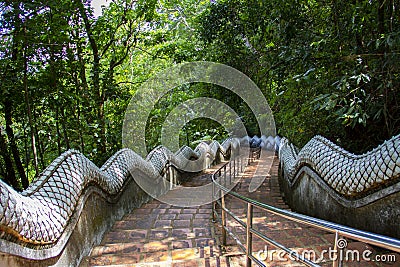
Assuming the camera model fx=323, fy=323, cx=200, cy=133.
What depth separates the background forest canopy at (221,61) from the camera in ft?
11.7

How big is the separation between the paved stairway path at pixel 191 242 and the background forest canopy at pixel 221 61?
4.15 feet

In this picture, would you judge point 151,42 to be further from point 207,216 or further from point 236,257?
point 236,257

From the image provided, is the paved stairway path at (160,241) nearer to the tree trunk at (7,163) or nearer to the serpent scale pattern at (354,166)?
the serpent scale pattern at (354,166)

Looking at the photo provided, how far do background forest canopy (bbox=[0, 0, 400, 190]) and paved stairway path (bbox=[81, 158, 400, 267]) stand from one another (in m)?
1.27

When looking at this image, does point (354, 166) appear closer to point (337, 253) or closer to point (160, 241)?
point (337, 253)

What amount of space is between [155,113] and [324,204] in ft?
26.7

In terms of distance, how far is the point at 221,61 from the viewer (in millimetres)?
8336

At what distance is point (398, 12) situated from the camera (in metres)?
3.53

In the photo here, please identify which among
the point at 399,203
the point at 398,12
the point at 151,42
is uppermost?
the point at 151,42

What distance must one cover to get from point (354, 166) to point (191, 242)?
1.76 m

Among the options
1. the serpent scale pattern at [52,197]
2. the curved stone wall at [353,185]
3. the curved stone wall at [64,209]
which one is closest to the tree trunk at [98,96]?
the curved stone wall at [64,209]

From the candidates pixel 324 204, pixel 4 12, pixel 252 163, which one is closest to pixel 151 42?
pixel 4 12

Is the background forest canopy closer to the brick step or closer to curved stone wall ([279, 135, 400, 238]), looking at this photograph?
curved stone wall ([279, 135, 400, 238])

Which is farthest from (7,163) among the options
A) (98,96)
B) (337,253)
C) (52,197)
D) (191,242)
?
(337,253)
